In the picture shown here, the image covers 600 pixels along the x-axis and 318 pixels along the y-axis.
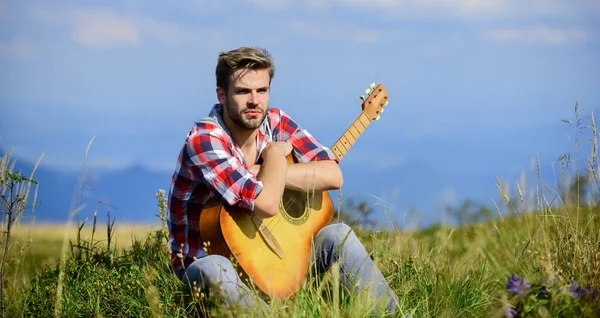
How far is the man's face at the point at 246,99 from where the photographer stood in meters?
4.07

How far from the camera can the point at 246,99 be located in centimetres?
407

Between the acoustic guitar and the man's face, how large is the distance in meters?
0.39

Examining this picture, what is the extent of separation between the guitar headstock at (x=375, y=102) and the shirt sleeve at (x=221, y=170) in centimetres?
114

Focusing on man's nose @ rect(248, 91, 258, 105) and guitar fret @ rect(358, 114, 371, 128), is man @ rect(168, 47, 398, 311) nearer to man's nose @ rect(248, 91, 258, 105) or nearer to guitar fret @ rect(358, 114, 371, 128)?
man's nose @ rect(248, 91, 258, 105)

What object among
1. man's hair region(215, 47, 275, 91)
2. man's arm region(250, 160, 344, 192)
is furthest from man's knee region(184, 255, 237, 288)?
man's hair region(215, 47, 275, 91)

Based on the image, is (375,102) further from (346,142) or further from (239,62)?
(239,62)

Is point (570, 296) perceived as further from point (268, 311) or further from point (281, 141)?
point (281, 141)

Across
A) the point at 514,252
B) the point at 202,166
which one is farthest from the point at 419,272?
the point at 202,166

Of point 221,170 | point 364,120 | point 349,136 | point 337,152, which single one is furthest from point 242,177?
point 364,120

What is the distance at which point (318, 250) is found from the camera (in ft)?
13.4

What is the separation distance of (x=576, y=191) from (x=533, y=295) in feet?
4.16

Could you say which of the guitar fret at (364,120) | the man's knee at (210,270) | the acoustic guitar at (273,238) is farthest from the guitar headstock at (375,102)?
the man's knee at (210,270)

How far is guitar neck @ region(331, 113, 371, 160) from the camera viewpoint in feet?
14.6

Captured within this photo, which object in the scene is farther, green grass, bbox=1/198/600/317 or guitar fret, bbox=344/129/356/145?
guitar fret, bbox=344/129/356/145
